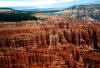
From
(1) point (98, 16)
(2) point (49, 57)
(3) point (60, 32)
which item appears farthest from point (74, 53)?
(1) point (98, 16)

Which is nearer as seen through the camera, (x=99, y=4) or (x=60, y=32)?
(x=60, y=32)

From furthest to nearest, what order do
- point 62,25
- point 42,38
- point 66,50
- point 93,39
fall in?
1. point 62,25
2. point 93,39
3. point 42,38
4. point 66,50

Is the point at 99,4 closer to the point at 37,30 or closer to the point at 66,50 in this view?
the point at 37,30

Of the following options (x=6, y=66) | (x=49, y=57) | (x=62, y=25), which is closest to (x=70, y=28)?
(x=62, y=25)

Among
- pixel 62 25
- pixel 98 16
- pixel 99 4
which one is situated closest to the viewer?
pixel 62 25

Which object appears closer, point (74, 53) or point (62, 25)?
point (74, 53)

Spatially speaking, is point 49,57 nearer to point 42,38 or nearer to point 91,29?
point 42,38

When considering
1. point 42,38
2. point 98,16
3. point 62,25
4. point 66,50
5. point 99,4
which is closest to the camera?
point 66,50

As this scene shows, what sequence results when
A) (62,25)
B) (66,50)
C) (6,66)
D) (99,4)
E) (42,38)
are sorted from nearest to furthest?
1. (6,66)
2. (66,50)
3. (42,38)
4. (62,25)
5. (99,4)

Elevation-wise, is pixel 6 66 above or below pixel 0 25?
below
